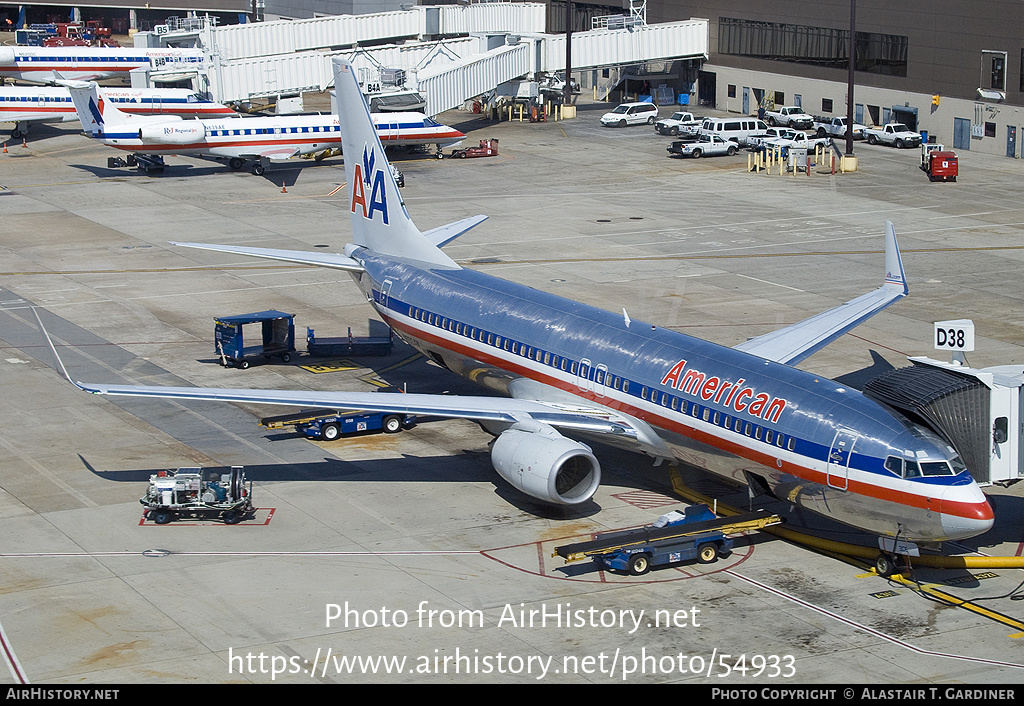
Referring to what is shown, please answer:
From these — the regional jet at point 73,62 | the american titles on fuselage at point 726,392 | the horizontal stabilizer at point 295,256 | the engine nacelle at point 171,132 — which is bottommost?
the american titles on fuselage at point 726,392

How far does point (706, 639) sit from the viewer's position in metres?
28.7

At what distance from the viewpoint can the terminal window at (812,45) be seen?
111 m

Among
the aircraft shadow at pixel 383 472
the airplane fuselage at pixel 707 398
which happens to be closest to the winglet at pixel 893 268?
the airplane fuselage at pixel 707 398

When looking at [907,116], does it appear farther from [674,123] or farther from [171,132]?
[171,132]

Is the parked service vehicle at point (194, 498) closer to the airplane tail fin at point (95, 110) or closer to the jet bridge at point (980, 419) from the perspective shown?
the jet bridge at point (980, 419)

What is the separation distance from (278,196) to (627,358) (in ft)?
177

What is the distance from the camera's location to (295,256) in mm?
46375

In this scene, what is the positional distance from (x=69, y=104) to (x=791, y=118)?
60.9 m

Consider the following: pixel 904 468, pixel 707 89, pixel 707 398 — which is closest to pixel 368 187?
pixel 707 398

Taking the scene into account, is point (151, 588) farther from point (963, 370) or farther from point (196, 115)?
point (196, 115)

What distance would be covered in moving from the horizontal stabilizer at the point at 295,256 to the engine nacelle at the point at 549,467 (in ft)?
44.5
